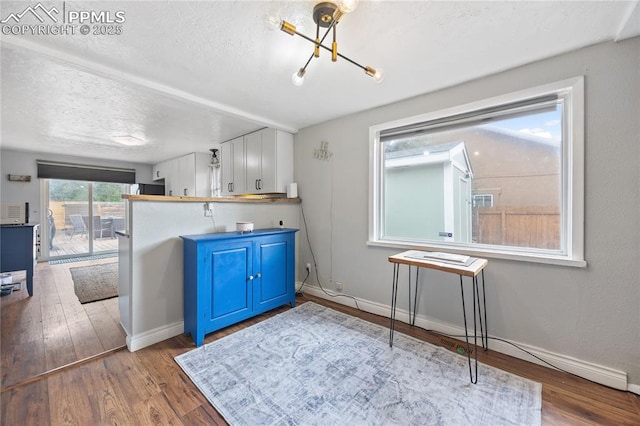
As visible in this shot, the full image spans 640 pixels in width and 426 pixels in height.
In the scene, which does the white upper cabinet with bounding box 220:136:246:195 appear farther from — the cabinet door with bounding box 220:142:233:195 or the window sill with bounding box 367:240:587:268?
the window sill with bounding box 367:240:587:268

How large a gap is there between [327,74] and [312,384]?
2.29 meters

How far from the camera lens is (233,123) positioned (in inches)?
126

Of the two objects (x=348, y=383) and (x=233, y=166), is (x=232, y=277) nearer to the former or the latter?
(x=348, y=383)

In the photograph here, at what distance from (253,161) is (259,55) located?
194 centimetres

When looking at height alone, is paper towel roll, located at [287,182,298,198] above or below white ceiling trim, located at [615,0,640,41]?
below

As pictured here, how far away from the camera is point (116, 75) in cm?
200

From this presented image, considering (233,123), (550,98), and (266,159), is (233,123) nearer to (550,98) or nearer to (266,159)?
(266,159)

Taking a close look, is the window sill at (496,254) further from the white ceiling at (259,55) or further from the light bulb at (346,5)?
the light bulb at (346,5)

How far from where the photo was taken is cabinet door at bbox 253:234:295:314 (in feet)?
8.43

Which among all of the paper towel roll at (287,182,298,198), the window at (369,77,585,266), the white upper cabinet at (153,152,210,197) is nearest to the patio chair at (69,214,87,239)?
the white upper cabinet at (153,152,210,197)

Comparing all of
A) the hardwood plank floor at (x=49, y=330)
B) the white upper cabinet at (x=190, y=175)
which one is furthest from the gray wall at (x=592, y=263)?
the white upper cabinet at (x=190, y=175)

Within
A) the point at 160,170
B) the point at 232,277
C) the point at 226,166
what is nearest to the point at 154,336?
the point at 232,277

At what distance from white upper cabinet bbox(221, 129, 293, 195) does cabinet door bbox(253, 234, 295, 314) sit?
0.90m

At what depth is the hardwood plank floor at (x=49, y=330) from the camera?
6.05 feet
